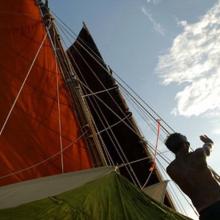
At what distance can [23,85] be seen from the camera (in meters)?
8.23

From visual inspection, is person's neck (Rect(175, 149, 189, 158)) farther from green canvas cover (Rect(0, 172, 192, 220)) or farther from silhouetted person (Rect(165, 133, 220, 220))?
green canvas cover (Rect(0, 172, 192, 220))

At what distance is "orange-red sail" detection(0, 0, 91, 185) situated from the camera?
7348 mm

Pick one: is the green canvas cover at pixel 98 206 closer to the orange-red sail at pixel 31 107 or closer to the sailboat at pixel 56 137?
the sailboat at pixel 56 137

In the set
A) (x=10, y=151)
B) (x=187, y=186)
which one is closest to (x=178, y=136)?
(x=187, y=186)

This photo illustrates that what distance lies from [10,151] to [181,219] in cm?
332

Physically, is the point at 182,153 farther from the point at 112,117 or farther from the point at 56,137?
the point at 112,117

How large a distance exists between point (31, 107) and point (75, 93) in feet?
2.65

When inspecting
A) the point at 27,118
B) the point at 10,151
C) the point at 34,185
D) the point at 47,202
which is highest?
the point at 27,118

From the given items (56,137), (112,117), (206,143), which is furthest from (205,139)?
(112,117)

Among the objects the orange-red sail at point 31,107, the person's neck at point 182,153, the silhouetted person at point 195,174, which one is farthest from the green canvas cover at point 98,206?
the orange-red sail at point 31,107

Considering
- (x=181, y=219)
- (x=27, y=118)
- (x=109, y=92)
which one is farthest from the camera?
(x=109, y=92)

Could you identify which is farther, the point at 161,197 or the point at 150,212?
the point at 161,197

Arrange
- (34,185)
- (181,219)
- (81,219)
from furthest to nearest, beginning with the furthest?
(34,185)
(181,219)
(81,219)

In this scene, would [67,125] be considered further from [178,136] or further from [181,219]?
[178,136]
